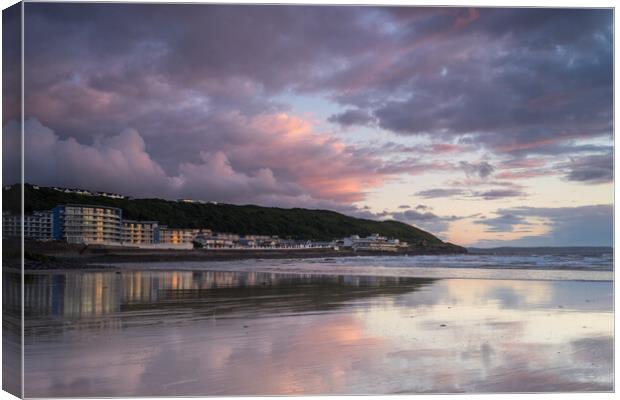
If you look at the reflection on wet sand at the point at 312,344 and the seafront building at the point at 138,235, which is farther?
the seafront building at the point at 138,235

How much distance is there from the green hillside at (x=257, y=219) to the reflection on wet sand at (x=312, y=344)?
828 millimetres

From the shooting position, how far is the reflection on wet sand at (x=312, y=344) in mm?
4934

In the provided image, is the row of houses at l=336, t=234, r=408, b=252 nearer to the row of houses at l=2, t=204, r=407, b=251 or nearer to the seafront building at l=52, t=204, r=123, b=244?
the row of houses at l=2, t=204, r=407, b=251

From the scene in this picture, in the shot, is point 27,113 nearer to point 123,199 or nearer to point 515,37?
point 123,199

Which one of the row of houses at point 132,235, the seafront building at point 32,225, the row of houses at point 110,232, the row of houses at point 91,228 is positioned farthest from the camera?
the row of houses at point 132,235

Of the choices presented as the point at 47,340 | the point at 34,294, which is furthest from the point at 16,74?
the point at 34,294

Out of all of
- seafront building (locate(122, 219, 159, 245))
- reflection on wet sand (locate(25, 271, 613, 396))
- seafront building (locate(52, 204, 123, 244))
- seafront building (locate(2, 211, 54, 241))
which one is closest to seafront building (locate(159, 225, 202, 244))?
seafront building (locate(122, 219, 159, 245))

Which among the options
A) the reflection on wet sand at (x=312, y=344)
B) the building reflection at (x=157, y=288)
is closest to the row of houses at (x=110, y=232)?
the building reflection at (x=157, y=288)

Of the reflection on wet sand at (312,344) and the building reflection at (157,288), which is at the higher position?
the building reflection at (157,288)

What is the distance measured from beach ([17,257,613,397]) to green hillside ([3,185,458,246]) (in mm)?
814

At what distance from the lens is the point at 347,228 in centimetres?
788

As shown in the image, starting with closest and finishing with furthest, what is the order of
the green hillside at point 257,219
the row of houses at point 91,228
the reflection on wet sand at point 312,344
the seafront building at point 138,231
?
the reflection on wet sand at point 312,344, the row of houses at point 91,228, the green hillside at point 257,219, the seafront building at point 138,231

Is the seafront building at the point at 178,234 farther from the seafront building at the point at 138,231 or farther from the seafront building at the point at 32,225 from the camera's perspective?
the seafront building at the point at 32,225

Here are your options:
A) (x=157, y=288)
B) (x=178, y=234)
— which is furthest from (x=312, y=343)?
(x=157, y=288)
